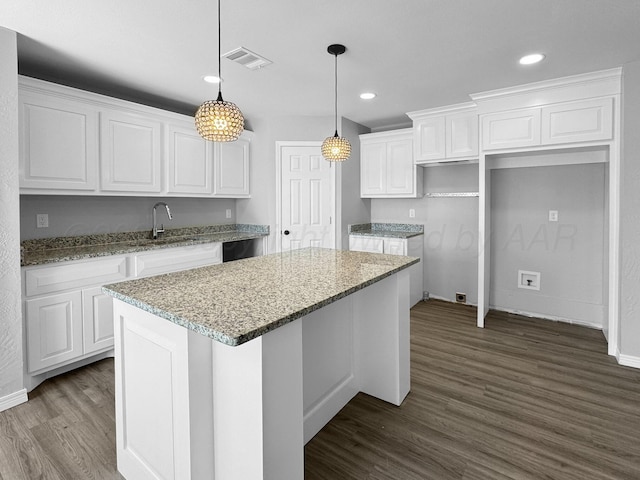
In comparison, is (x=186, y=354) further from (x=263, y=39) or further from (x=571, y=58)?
(x=571, y=58)

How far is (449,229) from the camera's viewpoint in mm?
4426

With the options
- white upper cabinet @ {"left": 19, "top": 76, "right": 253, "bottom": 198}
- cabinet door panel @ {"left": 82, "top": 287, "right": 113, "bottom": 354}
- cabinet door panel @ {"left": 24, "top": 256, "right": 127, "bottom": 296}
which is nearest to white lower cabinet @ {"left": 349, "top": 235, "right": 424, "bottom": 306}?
white upper cabinet @ {"left": 19, "top": 76, "right": 253, "bottom": 198}

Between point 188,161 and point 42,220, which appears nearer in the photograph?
point 42,220

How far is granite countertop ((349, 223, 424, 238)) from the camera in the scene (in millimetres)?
4508

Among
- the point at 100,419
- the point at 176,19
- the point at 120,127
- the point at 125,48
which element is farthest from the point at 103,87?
the point at 100,419

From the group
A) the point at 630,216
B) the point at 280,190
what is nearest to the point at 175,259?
the point at 280,190

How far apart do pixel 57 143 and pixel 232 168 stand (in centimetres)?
184

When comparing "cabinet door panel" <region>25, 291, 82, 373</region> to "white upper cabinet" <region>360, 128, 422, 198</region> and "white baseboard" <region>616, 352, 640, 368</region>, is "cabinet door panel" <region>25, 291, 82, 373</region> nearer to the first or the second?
"white upper cabinet" <region>360, 128, 422, 198</region>

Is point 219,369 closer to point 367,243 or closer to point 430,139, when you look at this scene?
point 367,243

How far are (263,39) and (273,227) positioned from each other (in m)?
2.37

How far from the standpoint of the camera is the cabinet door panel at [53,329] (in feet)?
7.77

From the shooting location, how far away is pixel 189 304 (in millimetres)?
1269

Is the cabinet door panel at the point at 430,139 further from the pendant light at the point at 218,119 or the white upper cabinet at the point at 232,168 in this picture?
the pendant light at the point at 218,119

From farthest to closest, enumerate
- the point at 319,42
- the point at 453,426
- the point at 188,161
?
1. the point at 188,161
2. the point at 319,42
3. the point at 453,426
